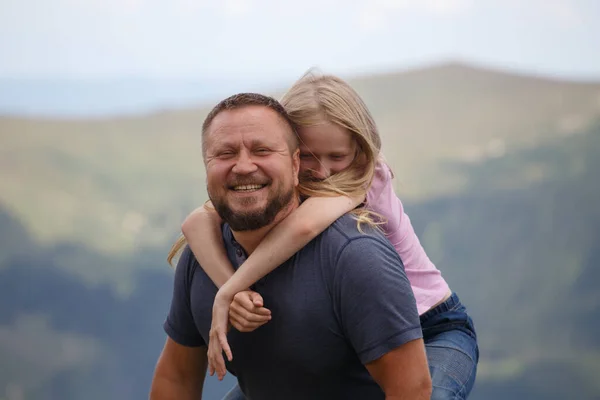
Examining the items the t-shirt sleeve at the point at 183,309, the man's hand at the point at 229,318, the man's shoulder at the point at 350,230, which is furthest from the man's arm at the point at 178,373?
the man's shoulder at the point at 350,230

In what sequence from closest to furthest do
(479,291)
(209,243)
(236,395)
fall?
(209,243), (236,395), (479,291)

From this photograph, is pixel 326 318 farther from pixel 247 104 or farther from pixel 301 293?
pixel 247 104

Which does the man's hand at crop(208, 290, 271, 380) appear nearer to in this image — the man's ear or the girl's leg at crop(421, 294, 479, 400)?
the man's ear

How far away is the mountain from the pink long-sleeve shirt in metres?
3.56

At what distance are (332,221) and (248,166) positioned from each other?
0.20m

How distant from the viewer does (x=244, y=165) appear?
179 cm

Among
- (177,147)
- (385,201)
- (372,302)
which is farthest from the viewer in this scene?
(177,147)

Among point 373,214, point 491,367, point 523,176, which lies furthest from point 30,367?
point 373,214

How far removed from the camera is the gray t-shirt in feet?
5.68

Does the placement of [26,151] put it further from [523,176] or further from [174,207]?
[523,176]

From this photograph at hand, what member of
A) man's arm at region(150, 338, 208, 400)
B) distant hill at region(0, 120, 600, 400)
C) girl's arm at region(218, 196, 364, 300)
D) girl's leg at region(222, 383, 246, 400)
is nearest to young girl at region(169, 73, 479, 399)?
girl's arm at region(218, 196, 364, 300)

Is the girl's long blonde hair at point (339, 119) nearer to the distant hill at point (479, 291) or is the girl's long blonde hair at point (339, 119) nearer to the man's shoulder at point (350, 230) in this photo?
the man's shoulder at point (350, 230)

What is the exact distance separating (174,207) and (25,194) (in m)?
0.89

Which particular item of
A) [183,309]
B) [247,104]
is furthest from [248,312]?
[247,104]
